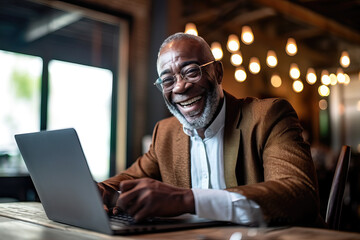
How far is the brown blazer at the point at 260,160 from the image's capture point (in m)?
1.13

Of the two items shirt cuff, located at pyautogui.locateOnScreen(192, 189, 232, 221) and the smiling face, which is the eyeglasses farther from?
shirt cuff, located at pyautogui.locateOnScreen(192, 189, 232, 221)

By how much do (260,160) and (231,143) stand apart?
126mm

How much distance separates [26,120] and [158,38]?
7.53 feet

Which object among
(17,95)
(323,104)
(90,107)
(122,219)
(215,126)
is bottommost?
(122,219)

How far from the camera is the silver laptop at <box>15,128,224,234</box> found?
3.02 feet

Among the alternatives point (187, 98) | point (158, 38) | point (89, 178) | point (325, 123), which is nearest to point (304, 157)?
point (187, 98)

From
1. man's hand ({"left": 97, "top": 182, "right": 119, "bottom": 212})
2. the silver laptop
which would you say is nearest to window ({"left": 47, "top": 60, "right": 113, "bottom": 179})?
man's hand ({"left": 97, "top": 182, "right": 119, "bottom": 212})

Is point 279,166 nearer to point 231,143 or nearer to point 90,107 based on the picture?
point 231,143

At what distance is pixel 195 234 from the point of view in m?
0.93

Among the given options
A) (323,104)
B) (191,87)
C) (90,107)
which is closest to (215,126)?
(191,87)

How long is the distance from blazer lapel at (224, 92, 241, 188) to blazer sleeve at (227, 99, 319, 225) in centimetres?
3

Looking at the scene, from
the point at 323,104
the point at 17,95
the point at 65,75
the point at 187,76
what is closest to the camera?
the point at 187,76

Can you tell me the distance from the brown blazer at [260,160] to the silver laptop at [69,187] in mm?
205

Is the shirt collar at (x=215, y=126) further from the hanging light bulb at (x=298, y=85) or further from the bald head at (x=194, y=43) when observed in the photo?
the hanging light bulb at (x=298, y=85)
